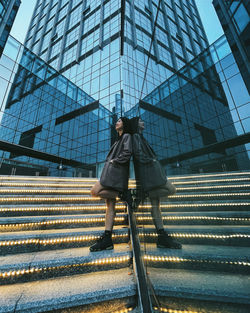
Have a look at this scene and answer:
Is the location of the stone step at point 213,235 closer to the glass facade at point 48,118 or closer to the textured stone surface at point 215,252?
the textured stone surface at point 215,252

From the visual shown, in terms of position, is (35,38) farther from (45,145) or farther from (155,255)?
(155,255)

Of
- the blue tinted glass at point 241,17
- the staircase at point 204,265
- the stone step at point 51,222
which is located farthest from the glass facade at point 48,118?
the blue tinted glass at point 241,17

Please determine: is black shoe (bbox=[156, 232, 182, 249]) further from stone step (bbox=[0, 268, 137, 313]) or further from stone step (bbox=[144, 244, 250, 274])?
stone step (bbox=[0, 268, 137, 313])

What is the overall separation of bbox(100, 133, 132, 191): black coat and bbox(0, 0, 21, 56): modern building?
16.8 m

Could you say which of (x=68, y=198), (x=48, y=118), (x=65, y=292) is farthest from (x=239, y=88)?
(x=48, y=118)

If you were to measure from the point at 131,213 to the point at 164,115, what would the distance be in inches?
95.4

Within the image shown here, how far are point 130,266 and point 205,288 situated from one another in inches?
38.6

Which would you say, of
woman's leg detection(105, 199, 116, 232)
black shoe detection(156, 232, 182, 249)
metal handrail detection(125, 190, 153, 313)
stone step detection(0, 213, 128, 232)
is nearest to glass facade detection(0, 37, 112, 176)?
→ stone step detection(0, 213, 128, 232)

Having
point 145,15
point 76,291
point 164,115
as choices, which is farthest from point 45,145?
point 145,15

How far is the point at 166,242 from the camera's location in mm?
1435

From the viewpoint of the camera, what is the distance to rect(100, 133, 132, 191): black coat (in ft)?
6.06

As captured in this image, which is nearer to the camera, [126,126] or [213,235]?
[213,235]

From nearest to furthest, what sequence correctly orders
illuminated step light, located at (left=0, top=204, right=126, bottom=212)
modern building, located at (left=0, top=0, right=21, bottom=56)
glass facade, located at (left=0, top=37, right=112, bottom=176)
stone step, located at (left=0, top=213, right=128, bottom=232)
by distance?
stone step, located at (left=0, top=213, right=128, bottom=232), illuminated step light, located at (left=0, top=204, right=126, bottom=212), modern building, located at (left=0, top=0, right=21, bottom=56), glass facade, located at (left=0, top=37, right=112, bottom=176)

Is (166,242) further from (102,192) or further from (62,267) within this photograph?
(62,267)
